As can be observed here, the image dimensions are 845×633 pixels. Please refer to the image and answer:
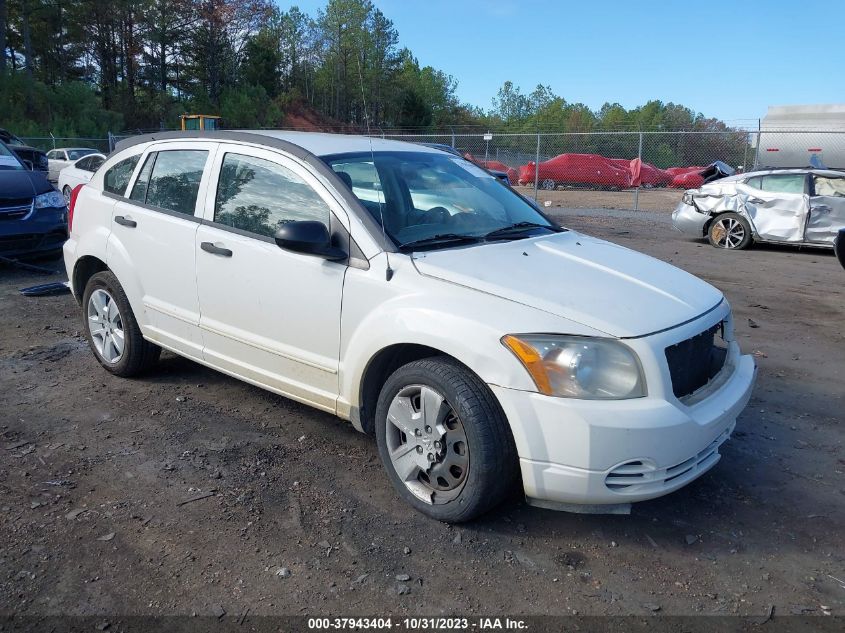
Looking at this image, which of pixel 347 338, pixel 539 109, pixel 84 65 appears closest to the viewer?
pixel 347 338

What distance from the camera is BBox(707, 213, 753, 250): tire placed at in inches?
472

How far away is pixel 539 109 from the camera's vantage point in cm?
9231

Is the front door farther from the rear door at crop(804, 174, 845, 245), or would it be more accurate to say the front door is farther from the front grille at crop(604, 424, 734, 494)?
the rear door at crop(804, 174, 845, 245)

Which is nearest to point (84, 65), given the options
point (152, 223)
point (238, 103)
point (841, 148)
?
point (238, 103)

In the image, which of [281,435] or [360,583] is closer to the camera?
[360,583]

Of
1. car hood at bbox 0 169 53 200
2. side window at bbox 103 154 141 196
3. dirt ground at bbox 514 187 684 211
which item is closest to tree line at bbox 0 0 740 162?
dirt ground at bbox 514 187 684 211

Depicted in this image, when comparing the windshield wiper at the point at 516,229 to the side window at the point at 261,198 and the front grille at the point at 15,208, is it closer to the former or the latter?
the side window at the point at 261,198

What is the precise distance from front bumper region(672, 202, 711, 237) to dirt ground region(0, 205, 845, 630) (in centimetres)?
841

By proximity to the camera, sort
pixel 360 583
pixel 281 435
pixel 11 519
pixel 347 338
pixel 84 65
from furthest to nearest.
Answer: pixel 84 65
pixel 281 435
pixel 347 338
pixel 11 519
pixel 360 583

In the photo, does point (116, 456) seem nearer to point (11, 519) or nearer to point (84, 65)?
point (11, 519)

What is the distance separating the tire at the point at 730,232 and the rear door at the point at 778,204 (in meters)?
0.17

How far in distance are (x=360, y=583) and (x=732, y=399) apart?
6.26 ft

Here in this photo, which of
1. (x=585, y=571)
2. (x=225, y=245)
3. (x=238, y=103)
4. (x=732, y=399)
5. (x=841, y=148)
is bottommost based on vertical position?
(x=585, y=571)

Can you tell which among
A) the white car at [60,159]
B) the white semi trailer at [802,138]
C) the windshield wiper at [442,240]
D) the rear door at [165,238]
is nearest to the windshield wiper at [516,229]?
the windshield wiper at [442,240]
